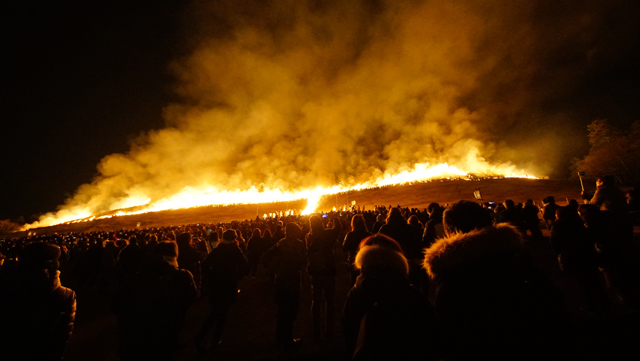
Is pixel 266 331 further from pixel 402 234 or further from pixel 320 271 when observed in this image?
pixel 402 234

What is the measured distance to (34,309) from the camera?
2893mm

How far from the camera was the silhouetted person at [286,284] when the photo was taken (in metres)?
5.02

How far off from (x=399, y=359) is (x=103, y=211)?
107 m

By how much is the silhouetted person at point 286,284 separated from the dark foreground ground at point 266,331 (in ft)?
1.14

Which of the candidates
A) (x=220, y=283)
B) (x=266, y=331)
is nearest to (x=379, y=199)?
(x=266, y=331)

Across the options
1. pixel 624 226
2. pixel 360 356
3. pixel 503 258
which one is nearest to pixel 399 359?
pixel 360 356

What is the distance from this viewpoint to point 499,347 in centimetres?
168

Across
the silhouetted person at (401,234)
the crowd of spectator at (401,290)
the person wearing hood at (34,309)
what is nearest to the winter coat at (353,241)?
the crowd of spectator at (401,290)

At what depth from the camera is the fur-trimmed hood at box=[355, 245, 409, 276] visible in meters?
2.11

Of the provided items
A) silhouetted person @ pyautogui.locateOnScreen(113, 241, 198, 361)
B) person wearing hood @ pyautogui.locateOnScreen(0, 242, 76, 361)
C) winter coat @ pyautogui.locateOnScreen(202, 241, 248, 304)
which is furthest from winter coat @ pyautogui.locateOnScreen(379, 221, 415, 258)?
person wearing hood @ pyautogui.locateOnScreen(0, 242, 76, 361)

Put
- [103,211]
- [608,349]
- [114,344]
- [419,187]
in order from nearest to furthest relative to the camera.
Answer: [608,349] < [114,344] < [419,187] < [103,211]

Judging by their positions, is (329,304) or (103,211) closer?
(329,304)

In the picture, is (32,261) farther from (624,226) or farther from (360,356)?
(624,226)

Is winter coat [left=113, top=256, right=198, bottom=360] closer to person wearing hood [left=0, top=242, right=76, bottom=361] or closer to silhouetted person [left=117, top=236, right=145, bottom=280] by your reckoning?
person wearing hood [left=0, top=242, right=76, bottom=361]
